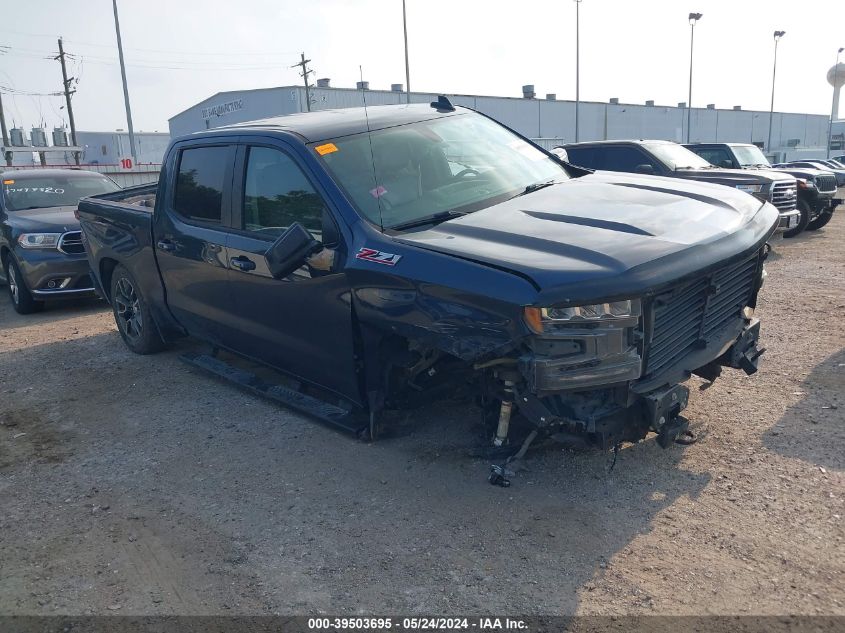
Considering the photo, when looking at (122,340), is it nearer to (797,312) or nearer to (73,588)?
(73,588)

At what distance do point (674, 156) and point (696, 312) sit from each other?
880 centimetres

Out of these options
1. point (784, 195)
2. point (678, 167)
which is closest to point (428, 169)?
point (678, 167)

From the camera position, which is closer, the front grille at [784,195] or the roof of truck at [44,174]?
the roof of truck at [44,174]

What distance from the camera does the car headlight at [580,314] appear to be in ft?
9.56

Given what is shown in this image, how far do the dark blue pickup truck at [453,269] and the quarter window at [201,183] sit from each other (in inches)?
0.6

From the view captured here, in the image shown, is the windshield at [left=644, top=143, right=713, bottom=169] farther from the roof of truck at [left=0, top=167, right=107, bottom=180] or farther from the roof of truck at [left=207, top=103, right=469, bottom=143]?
the roof of truck at [left=0, top=167, right=107, bottom=180]

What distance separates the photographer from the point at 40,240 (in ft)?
27.0

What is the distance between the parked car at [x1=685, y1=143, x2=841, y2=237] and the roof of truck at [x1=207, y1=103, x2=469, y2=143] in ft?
32.1

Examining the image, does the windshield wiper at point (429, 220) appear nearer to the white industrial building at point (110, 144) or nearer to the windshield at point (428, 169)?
the windshield at point (428, 169)

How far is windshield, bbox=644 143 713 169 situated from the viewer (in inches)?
438

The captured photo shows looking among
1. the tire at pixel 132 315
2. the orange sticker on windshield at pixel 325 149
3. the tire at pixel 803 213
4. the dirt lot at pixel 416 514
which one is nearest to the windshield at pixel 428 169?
the orange sticker on windshield at pixel 325 149

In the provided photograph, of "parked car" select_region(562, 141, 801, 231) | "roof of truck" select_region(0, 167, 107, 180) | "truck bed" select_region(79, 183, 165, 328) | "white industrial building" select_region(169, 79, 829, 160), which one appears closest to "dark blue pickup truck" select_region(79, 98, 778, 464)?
"truck bed" select_region(79, 183, 165, 328)

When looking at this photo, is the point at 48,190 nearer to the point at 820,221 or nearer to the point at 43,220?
the point at 43,220

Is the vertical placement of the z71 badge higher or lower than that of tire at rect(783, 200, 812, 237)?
higher
